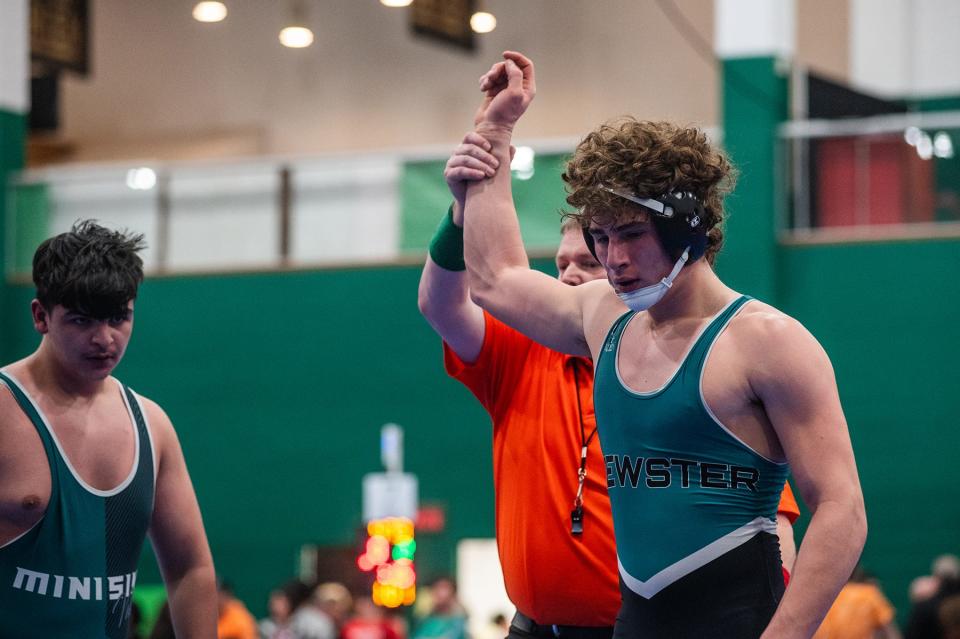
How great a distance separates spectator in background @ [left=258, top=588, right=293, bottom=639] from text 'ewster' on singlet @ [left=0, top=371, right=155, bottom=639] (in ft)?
27.6

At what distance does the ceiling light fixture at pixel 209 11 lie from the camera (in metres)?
17.7

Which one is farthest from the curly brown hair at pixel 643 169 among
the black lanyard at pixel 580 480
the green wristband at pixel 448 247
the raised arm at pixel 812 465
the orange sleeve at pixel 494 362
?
the orange sleeve at pixel 494 362

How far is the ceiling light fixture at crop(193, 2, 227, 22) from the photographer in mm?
17656

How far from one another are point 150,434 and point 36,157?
16766 millimetres

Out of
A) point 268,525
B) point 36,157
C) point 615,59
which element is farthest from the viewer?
point 36,157

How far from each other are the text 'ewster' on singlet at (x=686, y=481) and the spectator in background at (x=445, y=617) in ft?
32.1

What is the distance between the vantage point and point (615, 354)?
3.01 meters

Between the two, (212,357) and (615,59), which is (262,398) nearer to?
(212,357)

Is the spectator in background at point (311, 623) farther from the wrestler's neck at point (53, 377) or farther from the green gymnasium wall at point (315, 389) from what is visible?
the wrestler's neck at point (53, 377)

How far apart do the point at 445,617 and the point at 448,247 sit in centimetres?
924

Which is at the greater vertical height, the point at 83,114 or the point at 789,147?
the point at 83,114

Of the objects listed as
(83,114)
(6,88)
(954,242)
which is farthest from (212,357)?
(954,242)

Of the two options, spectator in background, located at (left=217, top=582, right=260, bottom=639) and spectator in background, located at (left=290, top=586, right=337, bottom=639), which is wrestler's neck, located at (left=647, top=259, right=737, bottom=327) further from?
spectator in background, located at (left=290, top=586, right=337, bottom=639)

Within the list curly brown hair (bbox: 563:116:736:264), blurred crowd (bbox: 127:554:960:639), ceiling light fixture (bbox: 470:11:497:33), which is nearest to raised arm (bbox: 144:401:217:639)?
curly brown hair (bbox: 563:116:736:264)
